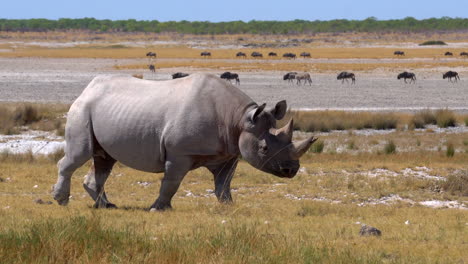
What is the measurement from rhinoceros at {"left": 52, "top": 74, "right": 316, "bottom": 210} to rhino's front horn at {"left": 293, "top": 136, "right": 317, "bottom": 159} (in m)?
0.01

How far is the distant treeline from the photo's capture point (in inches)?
6481

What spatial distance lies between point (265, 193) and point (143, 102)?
373cm

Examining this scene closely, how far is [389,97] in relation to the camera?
1515 inches

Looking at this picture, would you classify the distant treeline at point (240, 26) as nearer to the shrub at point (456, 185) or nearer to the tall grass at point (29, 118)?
the tall grass at point (29, 118)

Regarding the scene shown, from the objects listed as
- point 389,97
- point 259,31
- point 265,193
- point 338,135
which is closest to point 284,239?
point 265,193

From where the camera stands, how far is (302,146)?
970 cm

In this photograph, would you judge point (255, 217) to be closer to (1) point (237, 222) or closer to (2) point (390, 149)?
(1) point (237, 222)

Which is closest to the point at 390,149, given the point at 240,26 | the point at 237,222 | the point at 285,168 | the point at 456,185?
the point at 456,185

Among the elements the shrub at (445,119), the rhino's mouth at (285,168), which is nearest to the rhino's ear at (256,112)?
the rhino's mouth at (285,168)

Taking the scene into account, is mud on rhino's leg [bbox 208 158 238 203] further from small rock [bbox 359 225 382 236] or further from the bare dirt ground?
the bare dirt ground

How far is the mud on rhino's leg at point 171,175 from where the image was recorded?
10312 mm

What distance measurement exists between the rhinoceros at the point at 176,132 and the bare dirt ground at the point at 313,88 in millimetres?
22403

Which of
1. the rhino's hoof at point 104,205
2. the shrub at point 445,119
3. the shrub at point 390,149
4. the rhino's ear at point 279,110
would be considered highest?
the rhino's ear at point 279,110

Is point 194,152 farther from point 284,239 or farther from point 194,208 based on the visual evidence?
point 284,239
